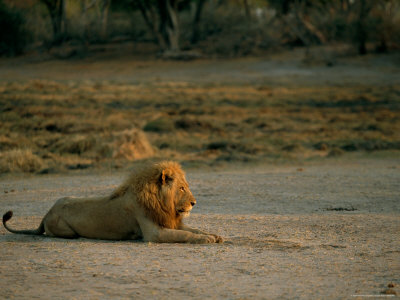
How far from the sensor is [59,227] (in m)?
7.59

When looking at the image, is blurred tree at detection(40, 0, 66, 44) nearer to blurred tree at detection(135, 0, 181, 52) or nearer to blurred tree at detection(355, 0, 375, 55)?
blurred tree at detection(135, 0, 181, 52)

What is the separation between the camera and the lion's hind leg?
24.8ft

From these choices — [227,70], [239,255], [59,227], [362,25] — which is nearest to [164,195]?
[239,255]

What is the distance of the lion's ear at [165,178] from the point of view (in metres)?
7.23

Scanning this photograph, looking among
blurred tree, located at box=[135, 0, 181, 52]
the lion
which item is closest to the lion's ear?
the lion

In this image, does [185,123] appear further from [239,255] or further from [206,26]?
[206,26]

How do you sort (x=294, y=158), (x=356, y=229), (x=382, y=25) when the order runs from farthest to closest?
(x=382, y=25) → (x=294, y=158) → (x=356, y=229)

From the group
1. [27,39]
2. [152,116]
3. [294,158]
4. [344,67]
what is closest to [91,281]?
[294,158]

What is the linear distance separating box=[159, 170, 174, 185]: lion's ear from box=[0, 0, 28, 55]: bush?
148 feet

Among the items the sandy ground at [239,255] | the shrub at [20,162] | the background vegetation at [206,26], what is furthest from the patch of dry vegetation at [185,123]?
the background vegetation at [206,26]

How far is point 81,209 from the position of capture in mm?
7516

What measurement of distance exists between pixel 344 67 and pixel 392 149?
2190cm

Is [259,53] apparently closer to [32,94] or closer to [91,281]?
[32,94]

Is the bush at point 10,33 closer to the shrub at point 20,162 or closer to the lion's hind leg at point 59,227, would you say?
the shrub at point 20,162
